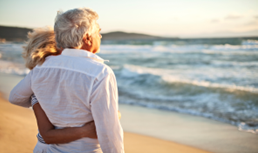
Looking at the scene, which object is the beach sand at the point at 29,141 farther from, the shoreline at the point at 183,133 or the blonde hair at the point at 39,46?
the blonde hair at the point at 39,46

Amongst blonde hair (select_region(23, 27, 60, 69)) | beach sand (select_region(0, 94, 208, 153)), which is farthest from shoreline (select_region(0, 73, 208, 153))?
blonde hair (select_region(23, 27, 60, 69))

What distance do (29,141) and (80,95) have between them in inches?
102

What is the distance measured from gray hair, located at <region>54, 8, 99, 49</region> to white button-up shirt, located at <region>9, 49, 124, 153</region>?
0.25 ft

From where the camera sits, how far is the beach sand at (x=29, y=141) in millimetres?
3097

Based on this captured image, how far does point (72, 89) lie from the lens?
117 cm

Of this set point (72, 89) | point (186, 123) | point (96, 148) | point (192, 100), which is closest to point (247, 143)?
point (186, 123)

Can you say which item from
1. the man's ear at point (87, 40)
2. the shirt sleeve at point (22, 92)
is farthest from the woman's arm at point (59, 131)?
the man's ear at point (87, 40)

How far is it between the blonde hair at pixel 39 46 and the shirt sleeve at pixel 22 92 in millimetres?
199

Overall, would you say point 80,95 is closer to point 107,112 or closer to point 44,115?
point 107,112

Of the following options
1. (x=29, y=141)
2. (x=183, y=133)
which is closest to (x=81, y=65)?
(x=29, y=141)

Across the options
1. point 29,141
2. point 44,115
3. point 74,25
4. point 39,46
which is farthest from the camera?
point 29,141

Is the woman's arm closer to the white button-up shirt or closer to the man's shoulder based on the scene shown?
the white button-up shirt

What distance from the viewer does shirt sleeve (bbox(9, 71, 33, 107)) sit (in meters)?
1.38

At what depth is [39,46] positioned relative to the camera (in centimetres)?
158
